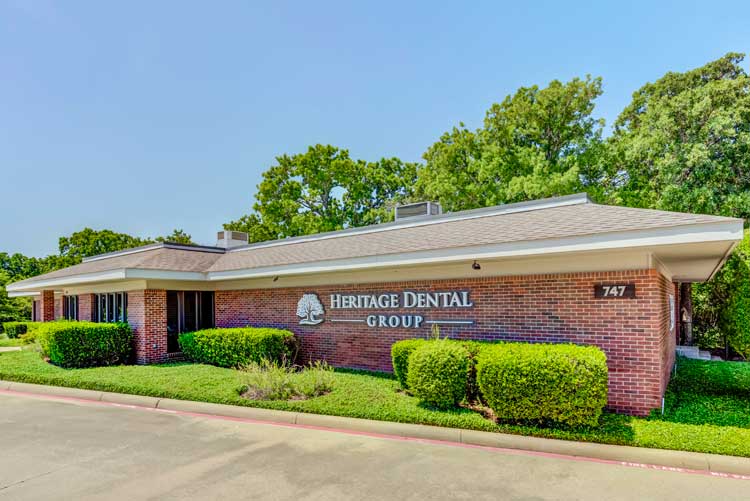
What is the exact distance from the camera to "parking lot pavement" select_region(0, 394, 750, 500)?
495cm

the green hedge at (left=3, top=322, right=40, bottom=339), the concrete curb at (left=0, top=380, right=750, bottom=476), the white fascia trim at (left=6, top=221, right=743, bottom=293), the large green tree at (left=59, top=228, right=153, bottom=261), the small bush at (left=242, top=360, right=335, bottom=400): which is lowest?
the green hedge at (left=3, top=322, right=40, bottom=339)

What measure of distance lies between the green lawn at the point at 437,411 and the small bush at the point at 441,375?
23 cm

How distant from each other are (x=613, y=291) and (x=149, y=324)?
40.1 ft

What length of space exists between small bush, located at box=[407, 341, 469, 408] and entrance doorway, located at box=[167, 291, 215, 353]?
9.37 metres

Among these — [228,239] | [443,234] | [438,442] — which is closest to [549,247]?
[443,234]

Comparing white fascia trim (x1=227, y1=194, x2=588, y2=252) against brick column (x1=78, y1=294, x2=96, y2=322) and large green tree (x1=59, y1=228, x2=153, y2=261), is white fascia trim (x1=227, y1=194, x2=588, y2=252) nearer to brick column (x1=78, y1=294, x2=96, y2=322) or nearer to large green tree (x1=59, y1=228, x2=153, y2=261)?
brick column (x1=78, y1=294, x2=96, y2=322)

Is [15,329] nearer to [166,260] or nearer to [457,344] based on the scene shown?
[166,260]

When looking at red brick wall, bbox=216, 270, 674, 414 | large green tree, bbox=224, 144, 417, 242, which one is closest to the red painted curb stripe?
red brick wall, bbox=216, 270, 674, 414

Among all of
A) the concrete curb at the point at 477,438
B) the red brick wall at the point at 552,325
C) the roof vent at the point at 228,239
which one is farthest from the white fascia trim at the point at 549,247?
the roof vent at the point at 228,239

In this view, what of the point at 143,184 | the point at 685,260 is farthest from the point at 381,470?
the point at 143,184

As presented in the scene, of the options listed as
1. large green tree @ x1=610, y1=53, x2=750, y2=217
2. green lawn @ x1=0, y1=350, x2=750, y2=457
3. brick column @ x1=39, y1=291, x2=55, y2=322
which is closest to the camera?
green lawn @ x1=0, y1=350, x2=750, y2=457

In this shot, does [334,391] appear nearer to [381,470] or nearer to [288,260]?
[381,470]

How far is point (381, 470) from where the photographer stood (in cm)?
559

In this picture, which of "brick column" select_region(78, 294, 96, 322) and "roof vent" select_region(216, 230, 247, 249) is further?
"roof vent" select_region(216, 230, 247, 249)
